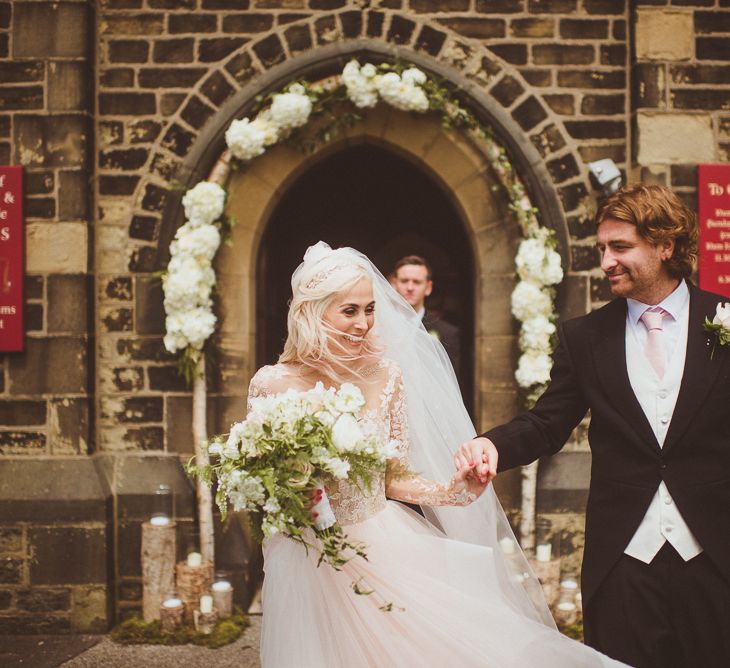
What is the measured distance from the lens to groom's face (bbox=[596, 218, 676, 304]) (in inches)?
99.6

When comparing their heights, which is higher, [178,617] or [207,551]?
[207,551]

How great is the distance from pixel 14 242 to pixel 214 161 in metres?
1.34

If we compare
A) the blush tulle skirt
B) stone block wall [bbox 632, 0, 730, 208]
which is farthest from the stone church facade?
the blush tulle skirt

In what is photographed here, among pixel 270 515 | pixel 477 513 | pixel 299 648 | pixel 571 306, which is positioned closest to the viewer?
pixel 270 515

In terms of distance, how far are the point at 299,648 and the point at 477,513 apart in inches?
34.1

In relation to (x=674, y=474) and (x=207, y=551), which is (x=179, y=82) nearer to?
(x=207, y=551)

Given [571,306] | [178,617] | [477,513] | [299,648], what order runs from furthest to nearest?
[571,306]
[178,617]
[477,513]
[299,648]

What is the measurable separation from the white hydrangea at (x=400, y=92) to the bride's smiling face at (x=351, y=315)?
2528 mm

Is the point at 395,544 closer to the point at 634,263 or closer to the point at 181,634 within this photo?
the point at 634,263

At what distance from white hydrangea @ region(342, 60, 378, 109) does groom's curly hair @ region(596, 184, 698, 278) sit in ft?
8.48

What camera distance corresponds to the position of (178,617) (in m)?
4.59

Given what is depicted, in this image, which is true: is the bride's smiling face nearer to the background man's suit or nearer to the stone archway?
the background man's suit

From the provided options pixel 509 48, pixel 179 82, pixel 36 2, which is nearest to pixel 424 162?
pixel 509 48

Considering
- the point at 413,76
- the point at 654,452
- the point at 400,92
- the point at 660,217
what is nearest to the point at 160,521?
the point at 400,92
